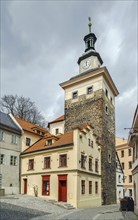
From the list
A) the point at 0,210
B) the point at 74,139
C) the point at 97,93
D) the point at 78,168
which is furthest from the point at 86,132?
the point at 0,210

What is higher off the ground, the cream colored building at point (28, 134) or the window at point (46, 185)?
the cream colored building at point (28, 134)

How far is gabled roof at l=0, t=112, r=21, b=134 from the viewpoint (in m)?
29.3

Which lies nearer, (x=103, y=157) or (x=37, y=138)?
(x=103, y=157)

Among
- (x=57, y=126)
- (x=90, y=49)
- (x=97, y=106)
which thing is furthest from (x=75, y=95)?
(x=90, y=49)

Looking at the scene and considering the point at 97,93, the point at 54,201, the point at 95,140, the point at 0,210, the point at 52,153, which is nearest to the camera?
the point at 0,210

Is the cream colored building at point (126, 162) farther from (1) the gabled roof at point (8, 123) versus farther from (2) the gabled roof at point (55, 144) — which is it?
(1) the gabled roof at point (8, 123)

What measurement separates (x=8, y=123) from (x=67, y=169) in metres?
10.0

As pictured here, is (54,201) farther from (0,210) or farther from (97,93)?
(97,93)

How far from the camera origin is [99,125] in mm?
→ 32281

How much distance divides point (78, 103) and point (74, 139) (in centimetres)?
1037

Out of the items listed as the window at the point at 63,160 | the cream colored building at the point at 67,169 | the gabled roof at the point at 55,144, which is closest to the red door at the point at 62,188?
the cream colored building at the point at 67,169

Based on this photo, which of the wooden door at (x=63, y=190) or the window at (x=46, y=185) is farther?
the window at (x=46, y=185)

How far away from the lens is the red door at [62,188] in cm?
2547

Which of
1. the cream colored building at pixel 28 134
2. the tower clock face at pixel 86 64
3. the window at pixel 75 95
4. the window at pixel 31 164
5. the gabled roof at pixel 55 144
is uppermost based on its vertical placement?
the tower clock face at pixel 86 64
